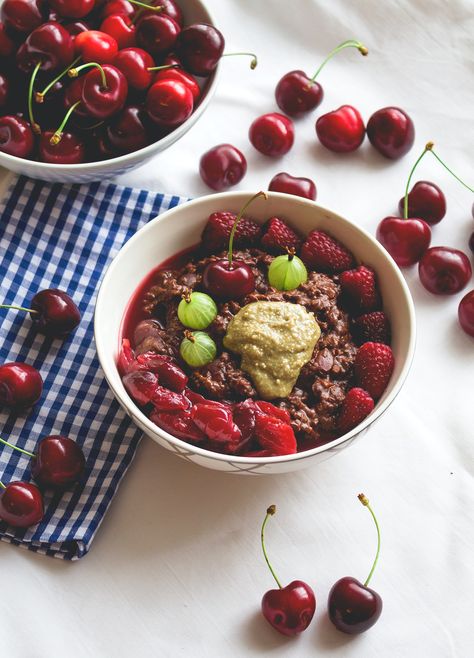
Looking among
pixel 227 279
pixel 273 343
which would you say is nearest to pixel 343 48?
pixel 227 279

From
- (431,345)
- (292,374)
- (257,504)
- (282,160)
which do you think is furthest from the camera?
(282,160)

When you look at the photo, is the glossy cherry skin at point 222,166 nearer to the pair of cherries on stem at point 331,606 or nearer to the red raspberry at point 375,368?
the red raspberry at point 375,368

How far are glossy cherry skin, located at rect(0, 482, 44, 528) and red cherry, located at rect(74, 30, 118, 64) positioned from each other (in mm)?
1135

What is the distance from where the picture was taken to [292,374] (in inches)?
83.3

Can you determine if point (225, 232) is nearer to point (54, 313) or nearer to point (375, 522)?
point (54, 313)

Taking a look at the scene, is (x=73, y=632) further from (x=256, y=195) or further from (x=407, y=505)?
(x=256, y=195)

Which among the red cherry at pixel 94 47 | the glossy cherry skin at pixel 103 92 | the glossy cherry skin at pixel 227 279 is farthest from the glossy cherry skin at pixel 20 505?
the red cherry at pixel 94 47

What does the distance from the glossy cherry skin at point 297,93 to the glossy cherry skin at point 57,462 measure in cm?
122

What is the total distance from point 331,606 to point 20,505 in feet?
2.63

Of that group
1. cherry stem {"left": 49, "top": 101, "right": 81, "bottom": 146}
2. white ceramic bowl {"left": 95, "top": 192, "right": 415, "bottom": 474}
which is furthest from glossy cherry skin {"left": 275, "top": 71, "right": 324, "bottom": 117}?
cherry stem {"left": 49, "top": 101, "right": 81, "bottom": 146}

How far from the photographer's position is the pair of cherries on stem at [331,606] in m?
2.15

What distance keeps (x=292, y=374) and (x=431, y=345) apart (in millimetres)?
549

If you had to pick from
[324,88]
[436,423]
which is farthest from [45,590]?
[324,88]

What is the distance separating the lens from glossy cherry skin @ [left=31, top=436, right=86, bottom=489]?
2.22 metres
